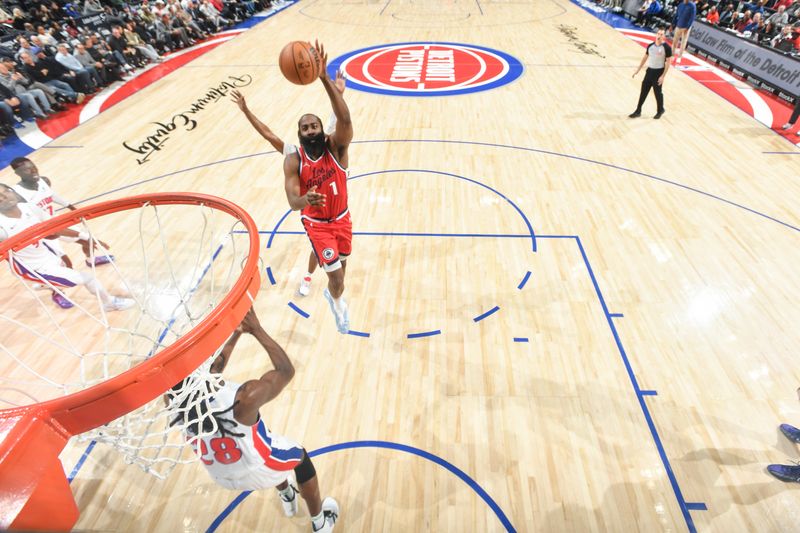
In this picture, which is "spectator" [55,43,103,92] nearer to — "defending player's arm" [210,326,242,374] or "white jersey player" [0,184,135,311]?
"white jersey player" [0,184,135,311]

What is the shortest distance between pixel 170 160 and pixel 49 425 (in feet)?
22.5

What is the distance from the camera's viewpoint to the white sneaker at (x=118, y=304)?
452 cm

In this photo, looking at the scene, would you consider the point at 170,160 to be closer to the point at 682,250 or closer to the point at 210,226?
the point at 210,226

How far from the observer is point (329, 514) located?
9.34 feet

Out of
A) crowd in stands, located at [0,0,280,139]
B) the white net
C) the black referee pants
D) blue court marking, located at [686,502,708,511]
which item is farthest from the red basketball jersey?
crowd in stands, located at [0,0,280,139]

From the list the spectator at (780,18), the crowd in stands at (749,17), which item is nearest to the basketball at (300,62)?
the crowd in stands at (749,17)

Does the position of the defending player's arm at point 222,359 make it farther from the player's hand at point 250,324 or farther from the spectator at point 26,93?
the spectator at point 26,93

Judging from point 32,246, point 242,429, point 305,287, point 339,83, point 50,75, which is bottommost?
point 305,287

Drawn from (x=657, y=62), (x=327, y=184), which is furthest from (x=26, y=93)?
(x=657, y=62)

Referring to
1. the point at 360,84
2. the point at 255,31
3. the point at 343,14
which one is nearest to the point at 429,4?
the point at 343,14

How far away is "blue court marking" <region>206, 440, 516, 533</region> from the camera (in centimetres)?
292

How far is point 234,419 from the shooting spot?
6.66ft

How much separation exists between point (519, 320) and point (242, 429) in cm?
303

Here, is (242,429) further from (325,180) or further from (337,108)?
(337,108)
